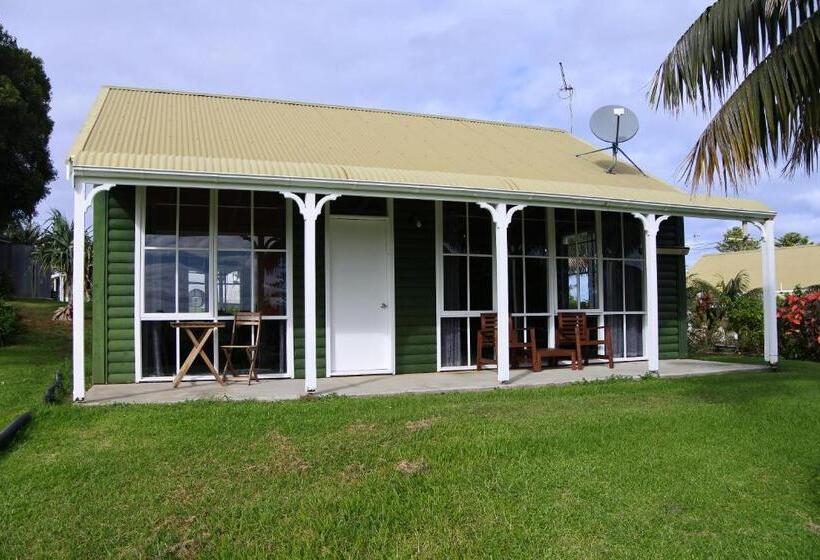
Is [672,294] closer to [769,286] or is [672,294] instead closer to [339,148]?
[769,286]

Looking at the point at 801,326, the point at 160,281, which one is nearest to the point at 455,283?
the point at 160,281

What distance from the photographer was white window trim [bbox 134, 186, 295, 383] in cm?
773

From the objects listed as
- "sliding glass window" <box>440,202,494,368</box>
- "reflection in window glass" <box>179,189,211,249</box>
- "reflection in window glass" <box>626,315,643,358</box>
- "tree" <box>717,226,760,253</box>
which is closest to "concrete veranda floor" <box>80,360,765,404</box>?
"sliding glass window" <box>440,202,494,368</box>

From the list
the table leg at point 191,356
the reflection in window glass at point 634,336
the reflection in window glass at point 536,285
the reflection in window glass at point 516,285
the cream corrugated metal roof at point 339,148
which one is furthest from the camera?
the reflection in window glass at point 634,336

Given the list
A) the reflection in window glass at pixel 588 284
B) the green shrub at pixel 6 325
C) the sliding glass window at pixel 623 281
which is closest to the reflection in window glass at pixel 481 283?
the reflection in window glass at pixel 588 284

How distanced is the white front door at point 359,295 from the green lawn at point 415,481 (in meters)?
2.26

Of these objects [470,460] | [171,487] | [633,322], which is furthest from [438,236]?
[171,487]

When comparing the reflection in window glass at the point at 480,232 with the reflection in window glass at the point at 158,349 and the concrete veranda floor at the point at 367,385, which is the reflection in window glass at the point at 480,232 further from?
the reflection in window glass at the point at 158,349

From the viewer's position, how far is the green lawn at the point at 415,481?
3.26 m

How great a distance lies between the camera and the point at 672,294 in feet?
35.4

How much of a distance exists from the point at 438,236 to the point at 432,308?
989 mm

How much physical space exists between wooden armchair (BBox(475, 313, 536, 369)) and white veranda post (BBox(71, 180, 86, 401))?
483 centimetres

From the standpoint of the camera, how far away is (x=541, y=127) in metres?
12.4

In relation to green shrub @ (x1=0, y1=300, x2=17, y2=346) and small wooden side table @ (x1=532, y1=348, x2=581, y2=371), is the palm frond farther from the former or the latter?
green shrub @ (x1=0, y1=300, x2=17, y2=346)
